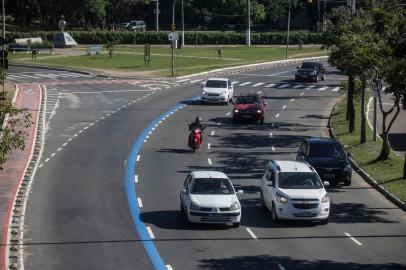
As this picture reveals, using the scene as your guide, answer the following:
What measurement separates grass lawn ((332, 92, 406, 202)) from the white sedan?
7.35m

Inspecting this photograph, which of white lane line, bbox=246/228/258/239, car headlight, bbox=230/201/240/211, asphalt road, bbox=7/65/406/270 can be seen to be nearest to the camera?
asphalt road, bbox=7/65/406/270

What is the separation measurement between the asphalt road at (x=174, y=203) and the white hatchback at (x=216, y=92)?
4.79 feet

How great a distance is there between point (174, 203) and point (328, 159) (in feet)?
23.6

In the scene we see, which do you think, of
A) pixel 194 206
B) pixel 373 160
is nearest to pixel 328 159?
pixel 373 160

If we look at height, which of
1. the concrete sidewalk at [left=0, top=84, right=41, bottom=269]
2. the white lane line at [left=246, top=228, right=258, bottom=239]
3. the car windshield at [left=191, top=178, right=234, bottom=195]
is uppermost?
the car windshield at [left=191, top=178, right=234, bottom=195]

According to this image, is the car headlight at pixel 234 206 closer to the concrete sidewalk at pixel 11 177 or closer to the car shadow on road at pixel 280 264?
the car shadow on road at pixel 280 264

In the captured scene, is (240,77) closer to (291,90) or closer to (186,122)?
(291,90)

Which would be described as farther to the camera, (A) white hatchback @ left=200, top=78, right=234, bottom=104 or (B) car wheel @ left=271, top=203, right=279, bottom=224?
(A) white hatchback @ left=200, top=78, right=234, bottom=104

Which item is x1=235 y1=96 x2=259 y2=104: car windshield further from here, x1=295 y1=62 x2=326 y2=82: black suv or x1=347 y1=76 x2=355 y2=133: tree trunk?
x1=295 y1=62 x2=326 y2=82: black suv

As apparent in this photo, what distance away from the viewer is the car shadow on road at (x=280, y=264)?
21984mm

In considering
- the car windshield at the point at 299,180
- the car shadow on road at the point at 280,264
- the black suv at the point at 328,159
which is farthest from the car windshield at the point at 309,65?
the car shadow on road at the point at 280,264

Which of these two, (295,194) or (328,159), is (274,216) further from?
(328,159)

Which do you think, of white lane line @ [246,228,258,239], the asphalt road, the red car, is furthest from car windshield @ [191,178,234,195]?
the red car

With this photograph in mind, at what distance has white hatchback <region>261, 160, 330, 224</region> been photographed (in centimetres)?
2714
